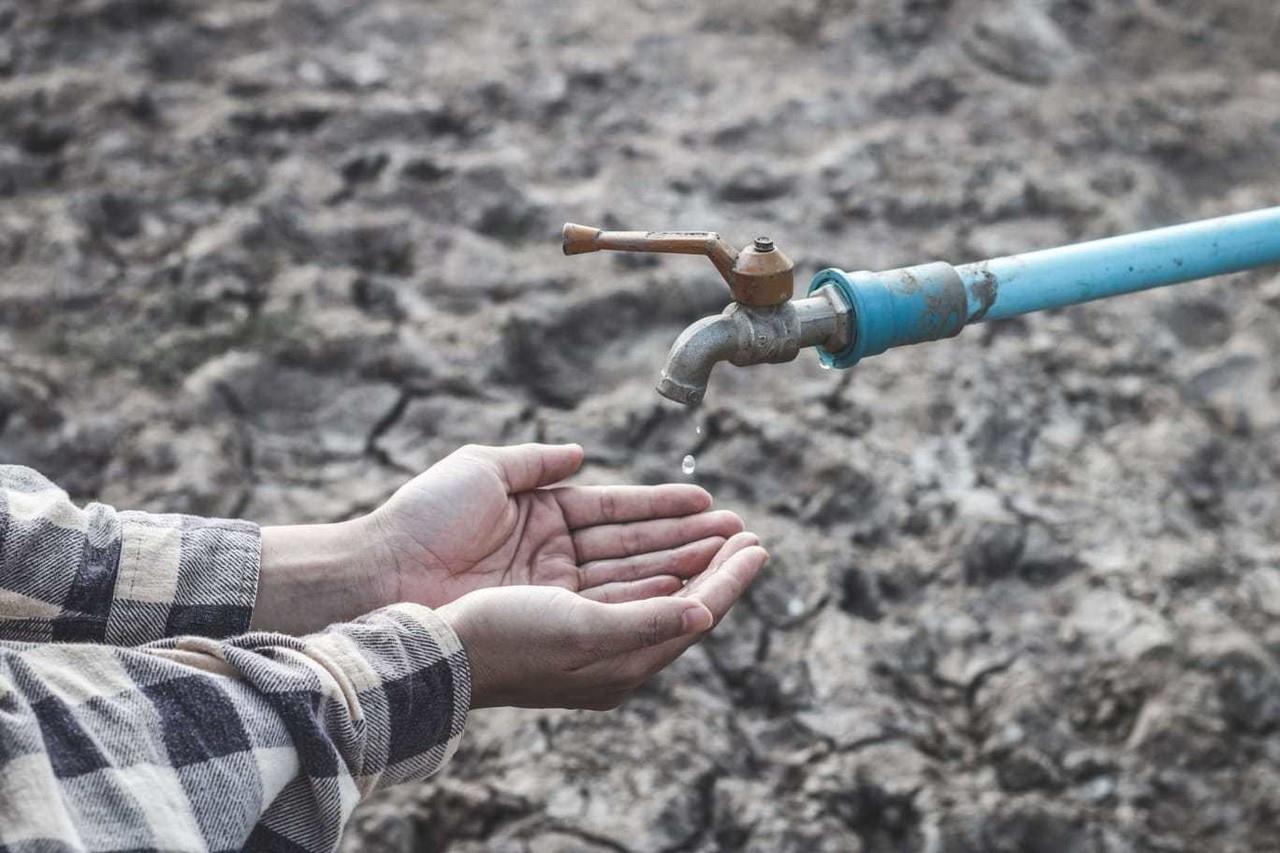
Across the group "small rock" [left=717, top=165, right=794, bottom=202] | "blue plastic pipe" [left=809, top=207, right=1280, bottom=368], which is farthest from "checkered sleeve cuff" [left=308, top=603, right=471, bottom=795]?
"small rock" [left=717, top=165, right=794, bottom=202]

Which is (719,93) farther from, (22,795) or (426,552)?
(22,795)

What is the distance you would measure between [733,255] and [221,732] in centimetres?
87

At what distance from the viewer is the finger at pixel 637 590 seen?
205cm

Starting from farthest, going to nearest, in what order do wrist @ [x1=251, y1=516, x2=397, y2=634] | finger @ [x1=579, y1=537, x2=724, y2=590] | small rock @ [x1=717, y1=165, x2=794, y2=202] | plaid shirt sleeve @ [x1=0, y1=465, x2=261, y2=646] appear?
1. small rock @ [x1=717, y1=165, x2=794, y2=202]
2. finger @ [x1=579, y1=537, x2=724, y2=590]
3. wrist @ [x1=251, y1=516, x2=397, y2=634]
4. plaid shirt sleeve @ [x1=0, y1=465, x2=261, y2=646]

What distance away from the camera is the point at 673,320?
3102 mm

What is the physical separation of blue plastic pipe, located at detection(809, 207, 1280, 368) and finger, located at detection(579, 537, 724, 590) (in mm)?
430

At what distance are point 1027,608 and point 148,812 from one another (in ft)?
5.67

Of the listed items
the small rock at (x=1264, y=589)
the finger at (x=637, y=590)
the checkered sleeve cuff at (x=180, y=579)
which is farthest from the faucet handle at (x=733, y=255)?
the small rock at (x=1264, y=589)

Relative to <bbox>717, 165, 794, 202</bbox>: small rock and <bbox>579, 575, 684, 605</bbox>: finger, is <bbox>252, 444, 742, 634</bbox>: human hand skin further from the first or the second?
<bbox>717, 165, 794, 202</bbox>: small rock

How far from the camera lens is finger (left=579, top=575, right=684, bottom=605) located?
2.05 meters

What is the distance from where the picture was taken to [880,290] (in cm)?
171

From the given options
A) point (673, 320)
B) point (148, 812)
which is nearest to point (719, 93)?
point (673, 320)

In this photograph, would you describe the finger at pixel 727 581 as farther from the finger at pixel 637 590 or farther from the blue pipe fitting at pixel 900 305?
the blue pipe fitting at pixel 900 305

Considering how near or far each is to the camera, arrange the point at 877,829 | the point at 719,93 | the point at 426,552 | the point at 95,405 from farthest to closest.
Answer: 1. the point at 719,93
2. the point at 95,405
3. the point at 877,829
4. the point at 426,552
